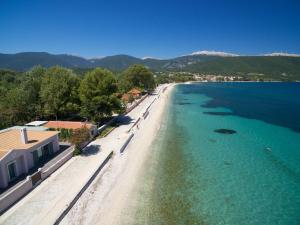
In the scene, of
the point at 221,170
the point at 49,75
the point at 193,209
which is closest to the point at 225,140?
the point at 221,170

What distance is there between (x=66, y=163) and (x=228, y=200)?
15856 millimetres

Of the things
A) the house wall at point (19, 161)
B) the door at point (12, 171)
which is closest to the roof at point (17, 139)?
the house wall at point (19, 161)

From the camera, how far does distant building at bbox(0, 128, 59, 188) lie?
1855 centimetres

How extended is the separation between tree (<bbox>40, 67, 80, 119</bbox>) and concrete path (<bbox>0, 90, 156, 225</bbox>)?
1298cm

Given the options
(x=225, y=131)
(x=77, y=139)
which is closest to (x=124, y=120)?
(x=225, y=131)

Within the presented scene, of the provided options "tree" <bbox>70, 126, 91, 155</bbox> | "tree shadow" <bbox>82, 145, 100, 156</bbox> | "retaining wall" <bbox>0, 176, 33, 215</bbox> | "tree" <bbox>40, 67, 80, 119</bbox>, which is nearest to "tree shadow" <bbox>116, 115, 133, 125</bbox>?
"tree" <bbox>40, 67, 80, 119</bbox>

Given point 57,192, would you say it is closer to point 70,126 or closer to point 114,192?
point 114,192

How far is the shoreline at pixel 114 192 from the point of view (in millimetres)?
15854

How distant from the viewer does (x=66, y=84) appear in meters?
38.3

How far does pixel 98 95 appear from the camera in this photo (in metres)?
38.0

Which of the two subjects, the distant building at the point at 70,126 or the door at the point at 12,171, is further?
the distant building at the point at 70,126

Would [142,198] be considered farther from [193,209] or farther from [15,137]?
[15,137]

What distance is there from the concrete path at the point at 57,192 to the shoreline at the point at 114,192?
2.90 ft

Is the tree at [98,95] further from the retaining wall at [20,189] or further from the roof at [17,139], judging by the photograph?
the retaining wall at [20,189]
